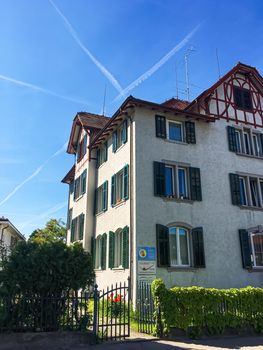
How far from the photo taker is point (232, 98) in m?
19.5

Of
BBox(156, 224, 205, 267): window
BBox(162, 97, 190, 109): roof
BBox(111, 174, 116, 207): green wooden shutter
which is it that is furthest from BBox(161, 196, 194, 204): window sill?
BBox(162, 97, 190, 109): roof

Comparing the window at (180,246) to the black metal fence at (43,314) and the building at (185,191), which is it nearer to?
the building at (185,191)

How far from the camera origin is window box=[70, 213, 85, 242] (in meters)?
21.9

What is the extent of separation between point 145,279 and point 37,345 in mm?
6066

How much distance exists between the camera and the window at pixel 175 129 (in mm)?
16688

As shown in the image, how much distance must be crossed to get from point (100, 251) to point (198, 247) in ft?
21.6

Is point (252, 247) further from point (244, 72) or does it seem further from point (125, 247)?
point (244, 72)

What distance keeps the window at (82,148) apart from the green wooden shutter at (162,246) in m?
10.9

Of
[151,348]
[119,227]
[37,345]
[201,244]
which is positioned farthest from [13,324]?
[201,244]

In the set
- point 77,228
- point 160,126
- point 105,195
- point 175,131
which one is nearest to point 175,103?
point 175,131

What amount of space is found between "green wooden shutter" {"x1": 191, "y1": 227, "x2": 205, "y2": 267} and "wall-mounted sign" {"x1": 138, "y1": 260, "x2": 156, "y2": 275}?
225 cm

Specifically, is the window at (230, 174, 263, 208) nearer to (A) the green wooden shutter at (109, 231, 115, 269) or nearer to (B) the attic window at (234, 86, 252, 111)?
(B) the attic window at (234, 86, 252, 111)

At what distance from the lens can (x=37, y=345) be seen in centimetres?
852

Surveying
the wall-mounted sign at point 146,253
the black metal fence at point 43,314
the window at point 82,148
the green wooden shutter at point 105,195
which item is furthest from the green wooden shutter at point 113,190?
the black metal fence at point 43,314
